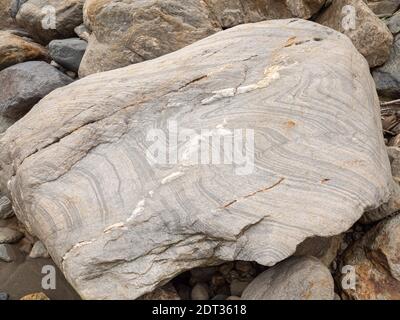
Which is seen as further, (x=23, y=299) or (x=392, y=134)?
(x=392, y=134)

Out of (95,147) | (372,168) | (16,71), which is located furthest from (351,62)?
(16,71)

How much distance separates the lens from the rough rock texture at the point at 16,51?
5.89 meters

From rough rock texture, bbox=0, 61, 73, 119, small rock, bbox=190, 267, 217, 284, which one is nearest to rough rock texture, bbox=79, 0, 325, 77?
rough rock texture, bbox=0, 61, 73, 119

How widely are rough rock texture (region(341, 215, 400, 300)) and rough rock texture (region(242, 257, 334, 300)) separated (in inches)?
20.4

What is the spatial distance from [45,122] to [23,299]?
156 cm

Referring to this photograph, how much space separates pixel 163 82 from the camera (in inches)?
153

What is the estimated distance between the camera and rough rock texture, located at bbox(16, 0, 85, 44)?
6.27 m

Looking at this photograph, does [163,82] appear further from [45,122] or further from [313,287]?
[313,287]

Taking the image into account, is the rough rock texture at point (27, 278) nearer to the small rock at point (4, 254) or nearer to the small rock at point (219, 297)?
the small rock at point (4, 254)

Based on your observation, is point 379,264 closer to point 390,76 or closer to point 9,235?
point 390,76

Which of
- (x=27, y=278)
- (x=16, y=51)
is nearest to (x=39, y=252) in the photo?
(x=27, y=278)

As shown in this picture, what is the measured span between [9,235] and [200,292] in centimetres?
200

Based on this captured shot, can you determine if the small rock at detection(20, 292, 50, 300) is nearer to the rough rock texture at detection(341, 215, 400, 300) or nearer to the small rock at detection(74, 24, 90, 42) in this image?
the rough rock texture at detection(341, 215, 400, 300)

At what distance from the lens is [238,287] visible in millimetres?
3684
